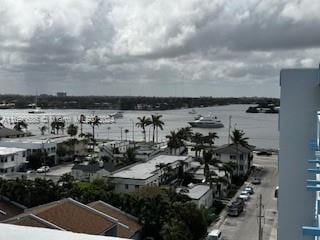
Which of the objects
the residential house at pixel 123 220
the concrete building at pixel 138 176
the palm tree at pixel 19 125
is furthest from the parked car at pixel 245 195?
the palm tree at pixel 19 125

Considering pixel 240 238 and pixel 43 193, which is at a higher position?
pixel 43 193

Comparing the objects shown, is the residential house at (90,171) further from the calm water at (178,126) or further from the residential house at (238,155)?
the calm water at (178,126)

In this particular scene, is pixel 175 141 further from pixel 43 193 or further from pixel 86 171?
pixel 43 193

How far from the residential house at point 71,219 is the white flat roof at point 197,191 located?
770cm

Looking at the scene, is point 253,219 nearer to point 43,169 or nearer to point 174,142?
point 174,142

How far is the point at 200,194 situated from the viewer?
73.3 ft

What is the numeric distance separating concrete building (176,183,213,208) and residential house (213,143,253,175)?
9303 mm

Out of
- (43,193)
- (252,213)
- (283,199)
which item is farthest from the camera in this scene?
(252,213)

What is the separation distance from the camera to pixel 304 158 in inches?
213

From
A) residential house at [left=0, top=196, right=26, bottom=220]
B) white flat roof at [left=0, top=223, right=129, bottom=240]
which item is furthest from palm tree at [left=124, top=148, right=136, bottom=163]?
white flat roof at [left=0, top=223, right=129, bottom=240]

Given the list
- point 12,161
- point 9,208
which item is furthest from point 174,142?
point 9,208

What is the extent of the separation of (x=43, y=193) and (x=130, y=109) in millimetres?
135329

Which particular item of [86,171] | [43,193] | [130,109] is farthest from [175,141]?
[130,109]

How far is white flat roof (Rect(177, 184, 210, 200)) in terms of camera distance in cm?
2184
